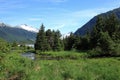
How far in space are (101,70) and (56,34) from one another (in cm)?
12338

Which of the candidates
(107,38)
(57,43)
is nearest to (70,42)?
(57,43)

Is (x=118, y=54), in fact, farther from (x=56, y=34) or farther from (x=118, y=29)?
(x=56, y=34)

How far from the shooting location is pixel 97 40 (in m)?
104

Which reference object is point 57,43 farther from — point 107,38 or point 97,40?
point 107,38

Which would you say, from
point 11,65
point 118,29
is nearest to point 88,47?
point 118,29

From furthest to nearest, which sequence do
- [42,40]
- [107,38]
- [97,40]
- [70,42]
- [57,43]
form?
[70,42] < [57,43] < [42,40] < [97,40] < [107,38]

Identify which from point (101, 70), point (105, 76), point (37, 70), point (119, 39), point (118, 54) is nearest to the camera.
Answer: point (105, 76)

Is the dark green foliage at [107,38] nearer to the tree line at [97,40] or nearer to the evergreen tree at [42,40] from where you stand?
the tree line at [97,40]

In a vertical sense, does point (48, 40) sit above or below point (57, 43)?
above

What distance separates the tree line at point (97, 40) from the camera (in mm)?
91412

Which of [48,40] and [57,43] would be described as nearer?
[57,43]

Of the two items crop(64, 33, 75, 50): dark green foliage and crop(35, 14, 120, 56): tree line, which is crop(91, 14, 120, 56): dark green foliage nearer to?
crop(35, 14, 120, 56): tree line

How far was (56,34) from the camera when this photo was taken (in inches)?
5738

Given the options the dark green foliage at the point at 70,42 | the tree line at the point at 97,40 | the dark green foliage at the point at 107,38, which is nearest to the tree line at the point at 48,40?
the tree line at the point at 97,40
